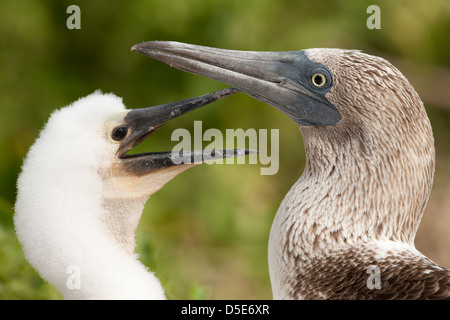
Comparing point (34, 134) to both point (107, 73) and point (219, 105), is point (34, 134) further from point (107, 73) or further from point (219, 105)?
point (219, 105)

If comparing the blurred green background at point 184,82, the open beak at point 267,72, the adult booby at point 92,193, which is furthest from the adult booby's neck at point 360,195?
the blurred green background at point 184,82

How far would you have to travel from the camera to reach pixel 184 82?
430 cm

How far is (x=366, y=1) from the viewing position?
4.55 meters

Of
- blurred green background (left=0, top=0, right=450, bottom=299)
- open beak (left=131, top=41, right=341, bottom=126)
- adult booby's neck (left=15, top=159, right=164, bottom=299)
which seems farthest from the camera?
blurred green background (left=0, top=0, right=450, bottom=299)

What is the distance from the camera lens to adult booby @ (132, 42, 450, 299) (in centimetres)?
207

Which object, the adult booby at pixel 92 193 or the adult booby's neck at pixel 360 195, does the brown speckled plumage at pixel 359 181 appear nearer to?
the adult booby's neck at pixel 360 195

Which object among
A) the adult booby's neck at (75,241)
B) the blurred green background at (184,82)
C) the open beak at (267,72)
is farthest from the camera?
the blurred green background at (184,82)

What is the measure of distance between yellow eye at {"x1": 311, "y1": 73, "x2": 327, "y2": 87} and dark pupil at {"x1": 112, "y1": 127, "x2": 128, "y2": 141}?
0.66 meters

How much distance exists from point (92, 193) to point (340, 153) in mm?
814

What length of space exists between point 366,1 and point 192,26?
1246 millimetres

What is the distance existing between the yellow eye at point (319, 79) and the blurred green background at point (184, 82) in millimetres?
2053

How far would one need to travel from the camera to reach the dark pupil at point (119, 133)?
7.34 ft

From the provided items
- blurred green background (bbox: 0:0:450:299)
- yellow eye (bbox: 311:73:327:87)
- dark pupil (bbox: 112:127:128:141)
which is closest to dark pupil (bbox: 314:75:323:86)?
yellow eye (bbox: 311:73:327:87)

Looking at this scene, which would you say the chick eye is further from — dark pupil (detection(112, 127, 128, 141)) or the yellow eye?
the yellow eye
